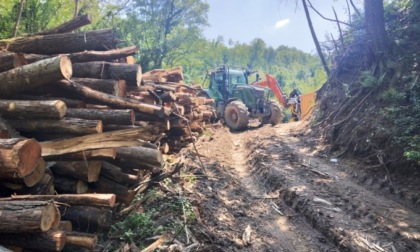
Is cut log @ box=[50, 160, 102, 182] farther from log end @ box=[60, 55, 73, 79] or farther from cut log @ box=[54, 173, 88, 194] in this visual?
log end @ box=[60, 55, 73, 79]

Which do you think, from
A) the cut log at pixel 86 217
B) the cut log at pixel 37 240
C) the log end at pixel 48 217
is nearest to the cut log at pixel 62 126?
the cut log at pixel 86 217

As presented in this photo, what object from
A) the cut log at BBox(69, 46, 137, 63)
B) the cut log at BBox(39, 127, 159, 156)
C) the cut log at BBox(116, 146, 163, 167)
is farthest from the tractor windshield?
the cut log at BBox(39, 127, 159, 156)

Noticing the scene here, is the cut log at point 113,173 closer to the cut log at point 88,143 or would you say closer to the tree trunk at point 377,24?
the cut log at point 88,143

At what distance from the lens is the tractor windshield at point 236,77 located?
16984 mm

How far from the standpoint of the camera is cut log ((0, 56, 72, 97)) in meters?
4.45

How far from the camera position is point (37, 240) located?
317 cm

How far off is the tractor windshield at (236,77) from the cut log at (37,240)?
14.4 m

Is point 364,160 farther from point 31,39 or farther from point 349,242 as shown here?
point 31,39

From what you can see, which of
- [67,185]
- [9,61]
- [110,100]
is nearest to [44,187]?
[67,185]

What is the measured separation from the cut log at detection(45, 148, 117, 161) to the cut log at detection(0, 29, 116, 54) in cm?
257

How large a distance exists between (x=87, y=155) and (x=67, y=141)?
1.05 feet

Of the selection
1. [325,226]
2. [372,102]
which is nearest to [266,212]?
[325,226]

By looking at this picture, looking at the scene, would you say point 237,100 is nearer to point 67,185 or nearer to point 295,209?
point 295,209

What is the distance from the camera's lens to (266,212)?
5.55 metres
